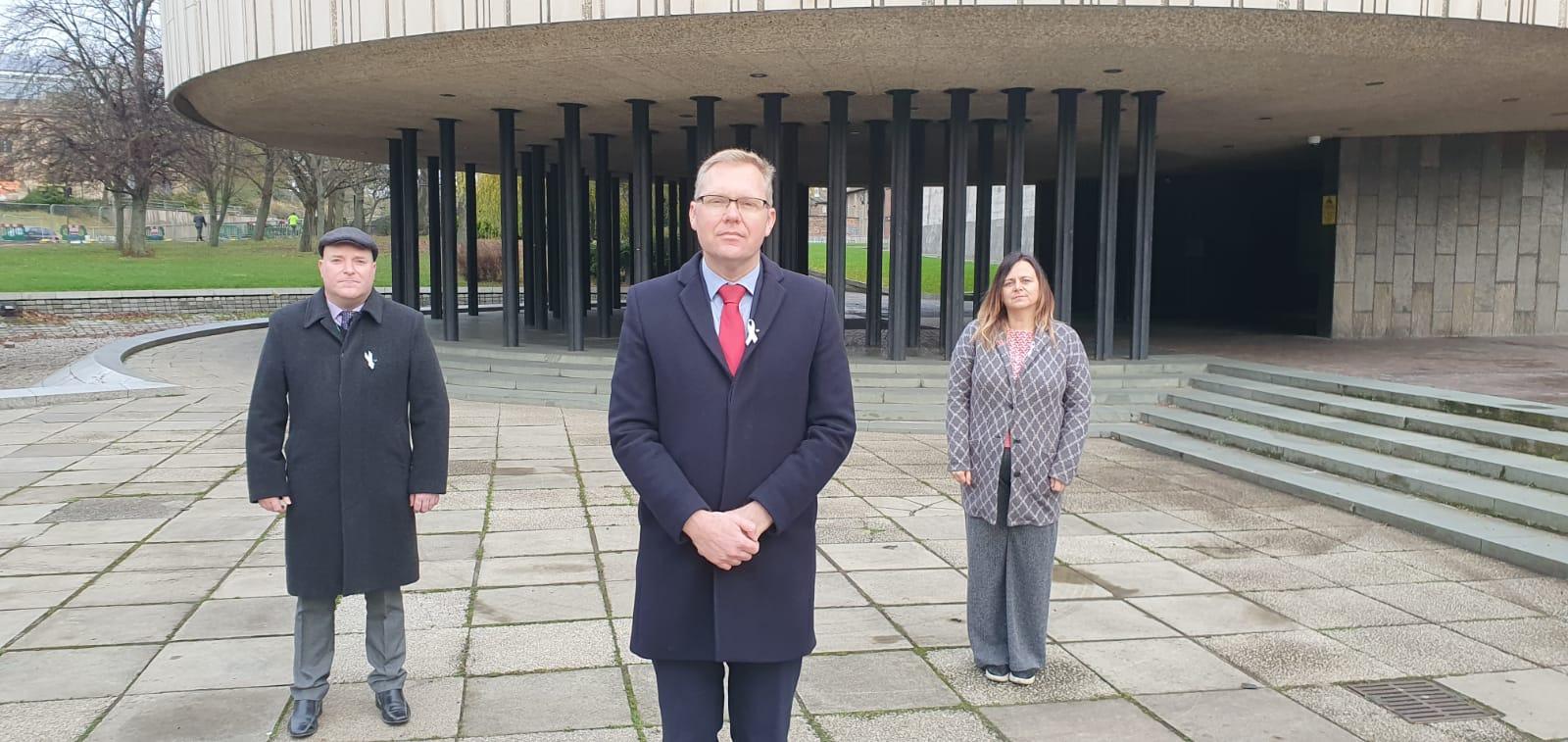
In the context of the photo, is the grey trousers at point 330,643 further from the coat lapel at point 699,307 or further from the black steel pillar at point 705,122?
the black steel pillar at point 705,122

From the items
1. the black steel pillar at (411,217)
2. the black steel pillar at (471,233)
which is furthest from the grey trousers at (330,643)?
the black steel pillar at (471,233)

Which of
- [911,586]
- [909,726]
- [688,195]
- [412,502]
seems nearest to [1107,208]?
[911,586]

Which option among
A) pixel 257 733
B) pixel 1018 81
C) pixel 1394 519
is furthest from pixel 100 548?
pixel 1018 81

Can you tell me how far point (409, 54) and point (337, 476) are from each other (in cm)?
848

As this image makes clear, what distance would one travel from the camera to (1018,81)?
12414 millimetres

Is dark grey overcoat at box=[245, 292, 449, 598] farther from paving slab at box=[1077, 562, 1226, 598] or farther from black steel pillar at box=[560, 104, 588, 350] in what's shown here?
black steel pillar at box=[560, 104, 588, 350]

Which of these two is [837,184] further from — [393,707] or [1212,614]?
[393,707]

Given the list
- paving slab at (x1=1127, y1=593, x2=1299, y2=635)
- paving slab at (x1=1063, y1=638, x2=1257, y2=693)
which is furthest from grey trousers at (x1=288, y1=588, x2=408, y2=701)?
paving slab at (x1=1127, y1=593, x2=1299, y2=635)

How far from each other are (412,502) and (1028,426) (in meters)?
2.31

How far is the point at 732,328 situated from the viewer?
267 cm

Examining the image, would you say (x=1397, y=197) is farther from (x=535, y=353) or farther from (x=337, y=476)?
(x=337, y=476)

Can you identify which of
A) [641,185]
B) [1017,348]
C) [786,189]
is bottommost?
[1017,348]

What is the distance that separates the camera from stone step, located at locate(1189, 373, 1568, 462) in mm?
8195

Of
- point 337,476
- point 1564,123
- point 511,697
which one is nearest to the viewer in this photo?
point 337,476
